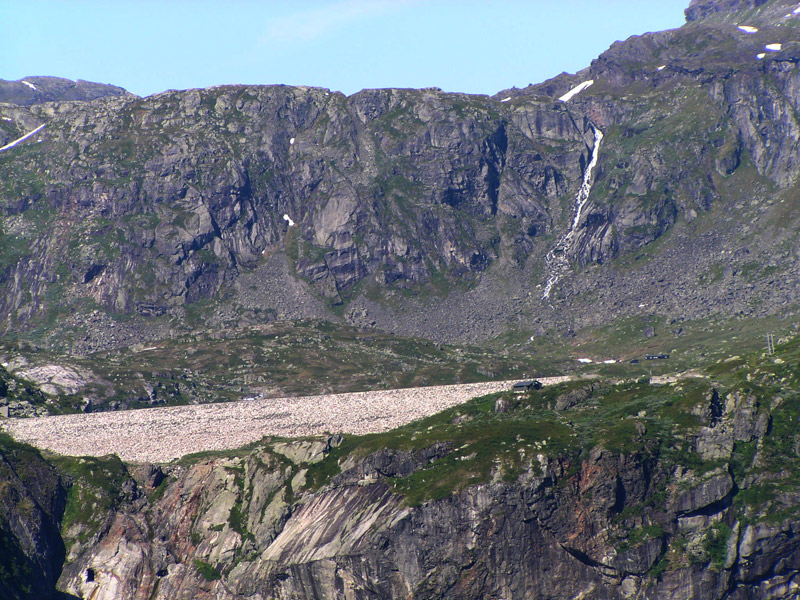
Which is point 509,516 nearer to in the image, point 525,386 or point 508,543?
point 508,543

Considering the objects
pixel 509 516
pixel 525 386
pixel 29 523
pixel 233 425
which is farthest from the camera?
pixel 233 425

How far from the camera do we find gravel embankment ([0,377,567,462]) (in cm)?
16838

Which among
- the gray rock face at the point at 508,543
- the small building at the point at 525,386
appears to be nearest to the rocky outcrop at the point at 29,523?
the gray rock face at the point at 508,543

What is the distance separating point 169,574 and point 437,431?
4386 centimetres

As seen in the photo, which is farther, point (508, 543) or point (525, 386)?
point (525, 386)

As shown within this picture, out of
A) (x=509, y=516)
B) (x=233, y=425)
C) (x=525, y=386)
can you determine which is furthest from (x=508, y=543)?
(x=233, y=425)

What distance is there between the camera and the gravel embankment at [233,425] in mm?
168375

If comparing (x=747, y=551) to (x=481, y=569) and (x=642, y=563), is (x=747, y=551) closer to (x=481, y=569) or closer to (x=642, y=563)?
(x=642, y=563)

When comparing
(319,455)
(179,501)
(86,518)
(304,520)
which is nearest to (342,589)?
(304,520)

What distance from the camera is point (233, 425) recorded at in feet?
601

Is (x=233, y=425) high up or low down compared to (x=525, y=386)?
down

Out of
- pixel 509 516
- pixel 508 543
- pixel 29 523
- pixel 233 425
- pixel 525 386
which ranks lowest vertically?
pixel 508 543

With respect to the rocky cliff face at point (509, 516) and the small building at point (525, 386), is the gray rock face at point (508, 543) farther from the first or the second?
the small building at point (525, 386)

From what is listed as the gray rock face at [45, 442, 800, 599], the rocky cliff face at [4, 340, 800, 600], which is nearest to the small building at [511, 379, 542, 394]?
the rocky cliff face at [4, 340, 800, 600]
